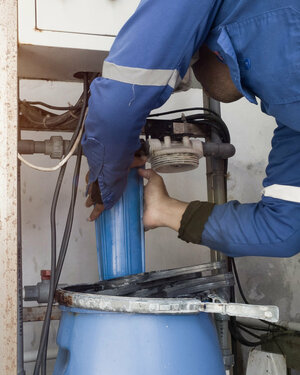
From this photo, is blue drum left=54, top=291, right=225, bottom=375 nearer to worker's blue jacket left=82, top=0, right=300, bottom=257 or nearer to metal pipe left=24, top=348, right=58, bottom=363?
worker's blue jacket left=82, top=0, right=300, bottom=257

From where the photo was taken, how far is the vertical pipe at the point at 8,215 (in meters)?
0.77

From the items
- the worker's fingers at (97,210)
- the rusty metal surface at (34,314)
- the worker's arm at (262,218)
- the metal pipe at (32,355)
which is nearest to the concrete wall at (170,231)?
the metal pipe at (32,355)

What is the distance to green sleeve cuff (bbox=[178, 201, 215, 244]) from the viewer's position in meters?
0.98

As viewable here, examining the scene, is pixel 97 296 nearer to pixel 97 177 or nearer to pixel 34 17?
pixel 97 177

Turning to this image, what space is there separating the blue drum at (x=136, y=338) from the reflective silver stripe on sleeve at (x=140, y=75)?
0.37 meters

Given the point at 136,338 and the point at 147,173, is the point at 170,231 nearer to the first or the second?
the point at 147,173

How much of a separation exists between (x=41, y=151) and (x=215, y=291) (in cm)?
53

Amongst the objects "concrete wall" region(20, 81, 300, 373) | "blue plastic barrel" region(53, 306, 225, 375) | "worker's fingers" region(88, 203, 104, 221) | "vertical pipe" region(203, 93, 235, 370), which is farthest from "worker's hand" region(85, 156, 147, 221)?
"concrete wall" region(20, 81, 300, 373)

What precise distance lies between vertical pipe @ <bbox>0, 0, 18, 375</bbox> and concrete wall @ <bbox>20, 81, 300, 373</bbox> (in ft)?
2.90

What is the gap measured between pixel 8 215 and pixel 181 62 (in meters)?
0.38

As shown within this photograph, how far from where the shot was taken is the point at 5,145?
794 mm

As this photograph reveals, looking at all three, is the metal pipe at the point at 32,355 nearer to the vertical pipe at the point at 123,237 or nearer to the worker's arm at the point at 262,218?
the vertical pipe at the point at 123,237

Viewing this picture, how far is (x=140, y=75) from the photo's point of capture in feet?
2.52

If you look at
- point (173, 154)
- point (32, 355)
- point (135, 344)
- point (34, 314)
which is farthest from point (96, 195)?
point (32, 355)
